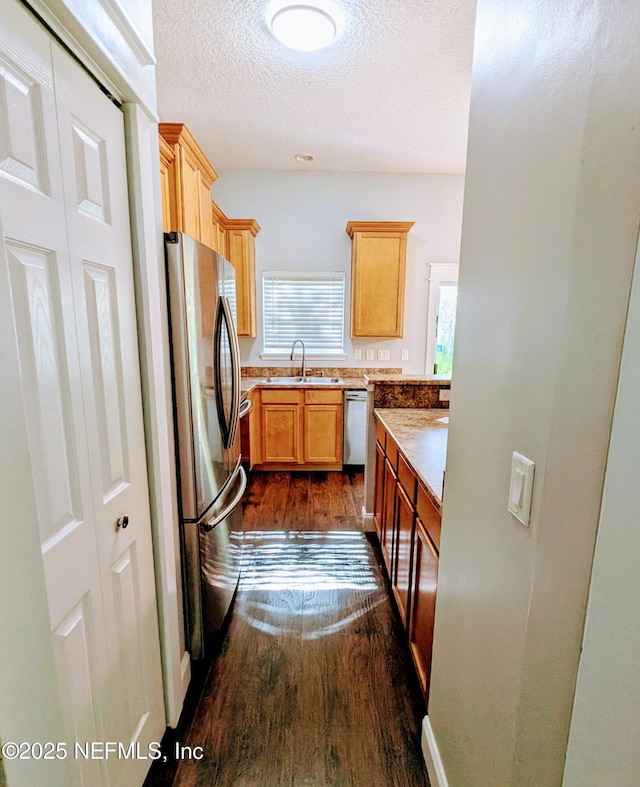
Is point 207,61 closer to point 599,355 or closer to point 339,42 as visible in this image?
point 339,42

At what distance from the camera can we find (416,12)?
195cm

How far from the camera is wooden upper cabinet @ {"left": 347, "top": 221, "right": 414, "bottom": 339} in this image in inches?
156

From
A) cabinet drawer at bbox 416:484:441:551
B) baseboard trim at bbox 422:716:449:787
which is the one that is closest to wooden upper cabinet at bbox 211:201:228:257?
cabinet drawer at bbox 416:484:441:551

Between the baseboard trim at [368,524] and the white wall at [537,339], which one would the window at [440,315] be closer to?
the baseboard trim at [368,524]

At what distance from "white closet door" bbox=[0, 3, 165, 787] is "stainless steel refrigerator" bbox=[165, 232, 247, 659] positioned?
216mm

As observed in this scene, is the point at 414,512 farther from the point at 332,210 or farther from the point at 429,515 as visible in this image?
the point at 332,210

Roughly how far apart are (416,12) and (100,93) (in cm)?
183

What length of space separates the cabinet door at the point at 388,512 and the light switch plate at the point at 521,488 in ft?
4.08

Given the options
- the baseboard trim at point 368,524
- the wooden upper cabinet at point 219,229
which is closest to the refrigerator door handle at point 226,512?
the baseboard trim at point 368,524

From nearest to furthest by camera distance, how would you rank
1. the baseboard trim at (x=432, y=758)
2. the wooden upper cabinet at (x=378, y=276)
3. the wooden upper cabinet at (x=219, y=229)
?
the baseboard trim at (x=432, y=758) < the wooden upper cabinet at (x=219, y=229) < the wooden upper cabinet at (x=378, y=276)

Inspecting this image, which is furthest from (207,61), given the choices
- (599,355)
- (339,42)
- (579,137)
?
(599,355)

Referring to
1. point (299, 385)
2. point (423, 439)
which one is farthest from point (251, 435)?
point (423, 439)

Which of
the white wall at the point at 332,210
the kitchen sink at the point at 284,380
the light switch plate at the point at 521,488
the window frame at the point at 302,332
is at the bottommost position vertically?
the kitchen sink at the point at 284,380

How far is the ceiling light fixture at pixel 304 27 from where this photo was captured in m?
1.92
